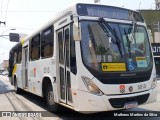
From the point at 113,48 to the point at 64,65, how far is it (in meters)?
1.52

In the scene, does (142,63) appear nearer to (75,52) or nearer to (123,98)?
(123,98)

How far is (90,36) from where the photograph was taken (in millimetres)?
7242

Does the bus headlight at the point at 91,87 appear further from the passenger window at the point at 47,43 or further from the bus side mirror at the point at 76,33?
the passenger window at the point at 47,43

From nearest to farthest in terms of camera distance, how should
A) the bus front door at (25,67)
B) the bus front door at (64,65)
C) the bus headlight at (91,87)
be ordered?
the bus headlight at (91,87) < the bus front door at (64,65) < the bus front door at (25,67)

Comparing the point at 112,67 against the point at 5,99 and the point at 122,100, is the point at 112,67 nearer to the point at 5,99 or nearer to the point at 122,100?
the point at 122,100

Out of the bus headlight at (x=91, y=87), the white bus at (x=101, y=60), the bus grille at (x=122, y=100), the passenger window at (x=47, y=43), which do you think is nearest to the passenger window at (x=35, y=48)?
the passenger window at (x=47, y=43)

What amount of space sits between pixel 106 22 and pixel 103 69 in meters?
1.30

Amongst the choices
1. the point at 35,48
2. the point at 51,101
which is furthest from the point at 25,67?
the point at 51,101

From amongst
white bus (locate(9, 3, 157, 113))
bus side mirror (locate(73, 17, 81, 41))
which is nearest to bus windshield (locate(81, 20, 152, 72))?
white bus (locate(9, 3, 157, 113))

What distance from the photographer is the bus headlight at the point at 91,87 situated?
22.6 ft

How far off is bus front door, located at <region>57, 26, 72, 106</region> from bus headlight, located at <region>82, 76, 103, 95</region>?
2.79 feet

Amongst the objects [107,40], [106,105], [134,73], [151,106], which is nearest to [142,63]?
[134,73]

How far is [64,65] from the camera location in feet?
26.5

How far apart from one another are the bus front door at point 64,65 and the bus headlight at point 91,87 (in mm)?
852
